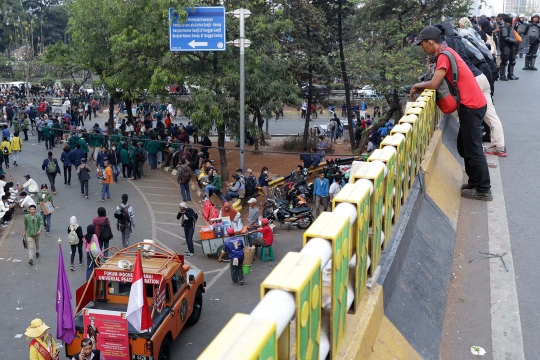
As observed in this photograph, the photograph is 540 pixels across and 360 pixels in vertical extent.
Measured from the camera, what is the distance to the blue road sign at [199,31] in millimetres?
19938

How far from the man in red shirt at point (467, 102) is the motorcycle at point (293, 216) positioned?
9861 mm

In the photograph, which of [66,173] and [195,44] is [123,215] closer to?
[195,44]

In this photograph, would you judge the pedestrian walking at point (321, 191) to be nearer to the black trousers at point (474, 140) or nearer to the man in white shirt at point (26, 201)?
the man in white shirt at point (26, 201)

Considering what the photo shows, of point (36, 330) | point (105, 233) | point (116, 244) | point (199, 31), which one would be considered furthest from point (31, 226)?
point (199, 31)

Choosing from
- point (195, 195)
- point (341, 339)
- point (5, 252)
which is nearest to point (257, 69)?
point (195, 195)

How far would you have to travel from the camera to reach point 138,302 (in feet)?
30.0

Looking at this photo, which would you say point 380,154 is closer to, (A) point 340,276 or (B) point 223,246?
(A) point 340,276

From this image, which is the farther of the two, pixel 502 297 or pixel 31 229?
pixel 31 229

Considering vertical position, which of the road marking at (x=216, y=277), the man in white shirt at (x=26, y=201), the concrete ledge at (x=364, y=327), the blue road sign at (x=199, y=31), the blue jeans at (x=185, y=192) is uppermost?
the blue road sign at (x=199, y=31)

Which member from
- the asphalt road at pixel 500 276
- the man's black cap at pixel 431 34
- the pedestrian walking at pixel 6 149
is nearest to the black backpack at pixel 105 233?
the asphalt road at pixel 500 276

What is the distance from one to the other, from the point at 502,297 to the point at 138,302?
5.56 metres

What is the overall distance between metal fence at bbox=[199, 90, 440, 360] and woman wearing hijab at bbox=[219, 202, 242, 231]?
10.3 meters

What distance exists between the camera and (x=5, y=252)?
52.5ft

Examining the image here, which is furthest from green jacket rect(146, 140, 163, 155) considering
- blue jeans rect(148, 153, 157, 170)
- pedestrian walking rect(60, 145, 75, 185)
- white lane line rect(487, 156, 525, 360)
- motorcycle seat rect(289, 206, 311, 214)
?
white lane line rect(487, 156, 525, 360)
